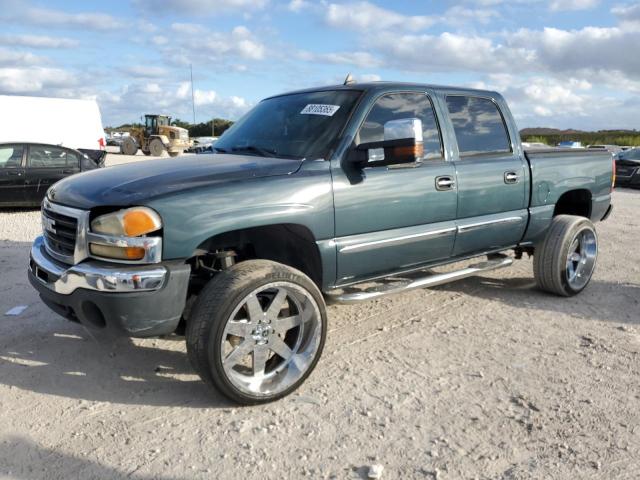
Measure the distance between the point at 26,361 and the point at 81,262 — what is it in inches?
46.4

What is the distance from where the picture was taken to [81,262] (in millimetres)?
3084

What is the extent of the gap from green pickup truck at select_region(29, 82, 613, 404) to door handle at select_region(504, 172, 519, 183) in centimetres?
2

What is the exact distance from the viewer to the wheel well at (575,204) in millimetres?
5587

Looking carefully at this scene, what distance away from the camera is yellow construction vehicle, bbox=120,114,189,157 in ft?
104

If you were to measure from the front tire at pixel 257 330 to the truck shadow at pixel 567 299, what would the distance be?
241 cm

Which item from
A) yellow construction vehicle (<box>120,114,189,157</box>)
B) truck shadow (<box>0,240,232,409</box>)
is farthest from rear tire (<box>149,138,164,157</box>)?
truck shadow (<box>0,240,232,409</box>)

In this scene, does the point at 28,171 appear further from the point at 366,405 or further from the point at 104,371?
the point at 366,405

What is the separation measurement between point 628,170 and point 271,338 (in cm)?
1751

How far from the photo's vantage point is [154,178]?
10.5 ft

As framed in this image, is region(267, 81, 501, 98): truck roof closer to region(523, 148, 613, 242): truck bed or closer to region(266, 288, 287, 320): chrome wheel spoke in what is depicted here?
region(523, 148, 613, 242): truck bed

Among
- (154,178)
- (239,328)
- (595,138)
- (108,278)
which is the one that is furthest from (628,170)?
(595,138)

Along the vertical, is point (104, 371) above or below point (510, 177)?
below

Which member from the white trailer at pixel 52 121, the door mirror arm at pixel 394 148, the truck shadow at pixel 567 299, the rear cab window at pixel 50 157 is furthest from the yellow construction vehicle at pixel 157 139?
the door mirror arm at pixel 394 148

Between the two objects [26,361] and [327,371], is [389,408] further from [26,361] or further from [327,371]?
[26,361]
